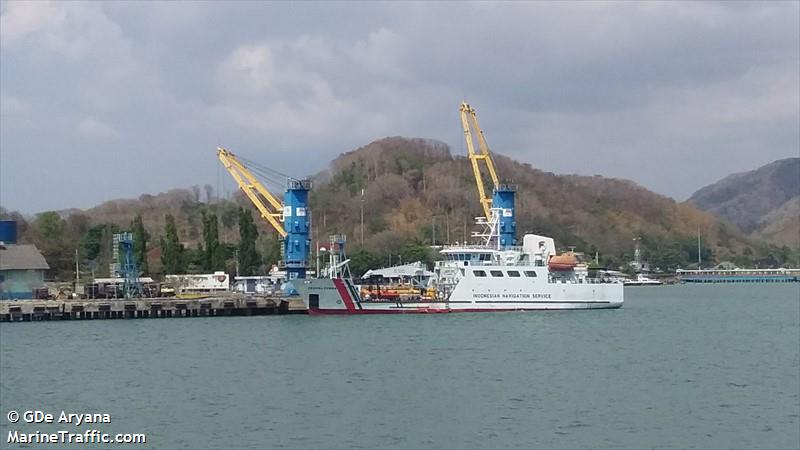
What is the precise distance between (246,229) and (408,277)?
13.6m

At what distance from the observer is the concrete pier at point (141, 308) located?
53.6m

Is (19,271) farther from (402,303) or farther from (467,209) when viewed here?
(467,209)

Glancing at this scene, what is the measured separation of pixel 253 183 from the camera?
65.9m

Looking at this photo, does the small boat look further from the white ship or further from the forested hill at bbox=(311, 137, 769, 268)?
the white ship

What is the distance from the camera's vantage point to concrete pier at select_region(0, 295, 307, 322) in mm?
53594

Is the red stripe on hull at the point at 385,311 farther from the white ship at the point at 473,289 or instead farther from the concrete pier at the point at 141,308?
the concrete pier at the point at 141,308

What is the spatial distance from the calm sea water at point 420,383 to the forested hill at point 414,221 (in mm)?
34277

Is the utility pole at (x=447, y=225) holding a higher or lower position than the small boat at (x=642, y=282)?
higher

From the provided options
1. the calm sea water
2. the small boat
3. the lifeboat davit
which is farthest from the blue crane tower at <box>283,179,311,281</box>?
the small boat

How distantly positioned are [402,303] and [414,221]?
69.6 meters

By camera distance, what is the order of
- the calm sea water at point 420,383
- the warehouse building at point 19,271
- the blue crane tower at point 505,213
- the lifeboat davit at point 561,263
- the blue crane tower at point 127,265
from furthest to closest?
the warehouse building at point 19,271, the lifeboat davit at point 561,263, the blue crane tower at point 127,265, the blue crane tower at point 505,213, the calm sea water at point 420,383

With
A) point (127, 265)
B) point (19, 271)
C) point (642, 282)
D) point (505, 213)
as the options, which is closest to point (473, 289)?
point (505, 213)

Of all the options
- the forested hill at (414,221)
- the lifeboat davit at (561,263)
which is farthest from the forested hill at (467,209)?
the lifeboat davit at (561,263)

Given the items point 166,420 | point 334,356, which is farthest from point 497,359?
point 166,420
